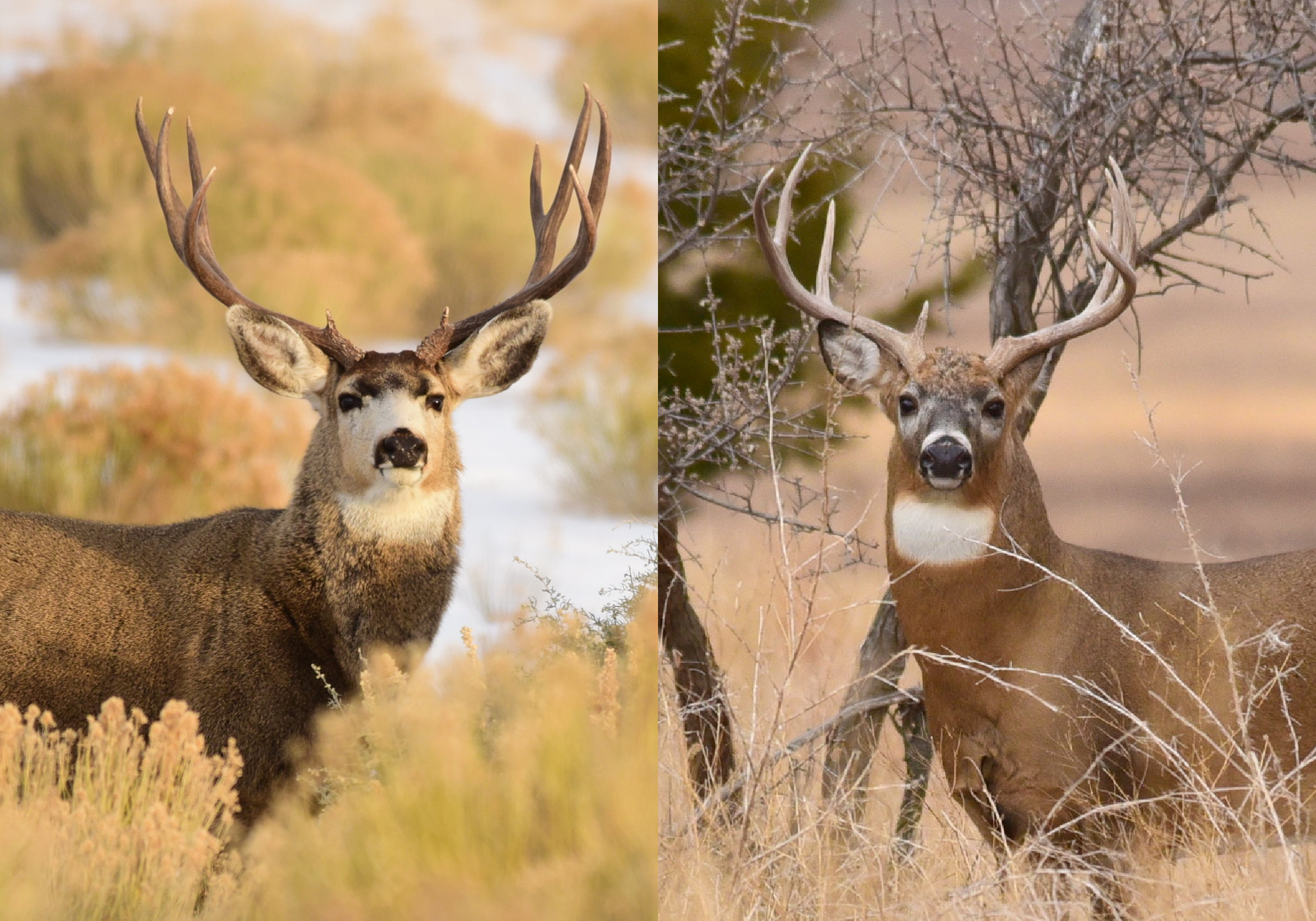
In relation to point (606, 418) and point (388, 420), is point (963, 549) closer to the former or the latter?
point (388, 420)

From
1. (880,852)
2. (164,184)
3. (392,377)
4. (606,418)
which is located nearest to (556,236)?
(392,377)

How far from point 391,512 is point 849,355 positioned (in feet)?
3.99

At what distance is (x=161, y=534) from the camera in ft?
12.3

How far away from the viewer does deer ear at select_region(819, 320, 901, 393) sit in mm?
4148

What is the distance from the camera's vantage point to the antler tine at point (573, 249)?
11.8 ft

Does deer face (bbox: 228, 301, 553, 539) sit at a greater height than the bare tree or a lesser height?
lesser

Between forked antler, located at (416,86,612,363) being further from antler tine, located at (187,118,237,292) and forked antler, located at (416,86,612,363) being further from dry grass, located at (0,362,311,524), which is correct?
dry grass, located at (0,362,311,524)

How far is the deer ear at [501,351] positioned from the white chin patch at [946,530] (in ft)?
3.12

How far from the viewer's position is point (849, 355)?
4.18 metres

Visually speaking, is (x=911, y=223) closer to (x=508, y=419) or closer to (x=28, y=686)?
(x=508, y=419)

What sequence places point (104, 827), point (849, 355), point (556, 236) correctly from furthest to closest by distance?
1. point (849, 355)
2. point (556, 236)
3. point (104, 827)

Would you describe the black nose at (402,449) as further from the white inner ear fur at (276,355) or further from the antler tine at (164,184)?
the antler tine at (164,184)

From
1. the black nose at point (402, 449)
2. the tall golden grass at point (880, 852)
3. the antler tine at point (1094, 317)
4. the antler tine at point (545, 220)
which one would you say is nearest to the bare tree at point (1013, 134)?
the tall golden grass at point (880, 852)

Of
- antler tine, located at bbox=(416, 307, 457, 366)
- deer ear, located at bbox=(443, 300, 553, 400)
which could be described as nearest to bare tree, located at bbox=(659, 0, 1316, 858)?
deer ear, located at bbox=(443, 300, 553, 400)
